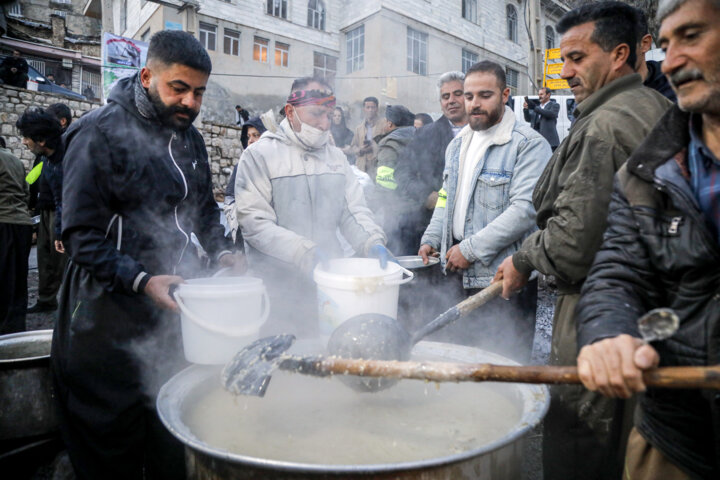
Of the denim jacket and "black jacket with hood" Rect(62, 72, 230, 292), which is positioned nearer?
"black jacket with hood" Rect(62, 72, 230, 292)

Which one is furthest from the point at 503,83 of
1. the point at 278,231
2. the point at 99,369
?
the point at 99,369

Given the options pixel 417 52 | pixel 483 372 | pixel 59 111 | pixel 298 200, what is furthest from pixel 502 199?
pixel 417 52

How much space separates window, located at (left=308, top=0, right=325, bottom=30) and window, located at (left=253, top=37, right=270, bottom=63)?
7.89 ft

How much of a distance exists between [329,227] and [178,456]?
171cm

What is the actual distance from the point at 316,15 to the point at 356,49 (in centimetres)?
329

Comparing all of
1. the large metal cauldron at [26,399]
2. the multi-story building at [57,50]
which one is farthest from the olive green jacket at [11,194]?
the multi-story building at [57,50]

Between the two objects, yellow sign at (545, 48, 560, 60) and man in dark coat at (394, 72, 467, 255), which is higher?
yellow sign at (545, 48, 560, 60)

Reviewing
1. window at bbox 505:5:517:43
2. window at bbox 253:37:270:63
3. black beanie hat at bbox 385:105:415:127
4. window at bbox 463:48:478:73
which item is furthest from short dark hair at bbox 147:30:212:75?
window at bbox 505:5:517:43

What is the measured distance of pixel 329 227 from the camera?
3404mm

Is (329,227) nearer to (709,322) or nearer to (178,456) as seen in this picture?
(178,456)

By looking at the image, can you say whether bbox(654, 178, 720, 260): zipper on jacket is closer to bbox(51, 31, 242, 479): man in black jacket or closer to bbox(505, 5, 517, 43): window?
bbox(51, 31, 242, 479): man in black jacket

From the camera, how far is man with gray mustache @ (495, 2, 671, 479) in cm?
186

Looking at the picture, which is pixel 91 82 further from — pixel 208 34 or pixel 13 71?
pixel 13 71

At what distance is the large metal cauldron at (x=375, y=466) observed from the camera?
4.33 feet
